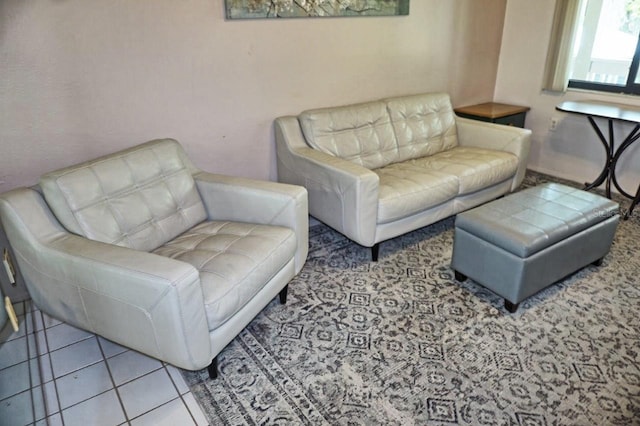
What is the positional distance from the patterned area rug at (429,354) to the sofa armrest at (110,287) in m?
0.33

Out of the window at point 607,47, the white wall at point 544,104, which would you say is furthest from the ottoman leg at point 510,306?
the window at point 607,47

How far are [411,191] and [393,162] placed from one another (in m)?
0.62

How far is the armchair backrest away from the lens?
117 inches

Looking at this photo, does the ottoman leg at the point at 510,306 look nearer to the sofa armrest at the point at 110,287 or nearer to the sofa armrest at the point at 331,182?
the sofa armrest at the point at 331,182

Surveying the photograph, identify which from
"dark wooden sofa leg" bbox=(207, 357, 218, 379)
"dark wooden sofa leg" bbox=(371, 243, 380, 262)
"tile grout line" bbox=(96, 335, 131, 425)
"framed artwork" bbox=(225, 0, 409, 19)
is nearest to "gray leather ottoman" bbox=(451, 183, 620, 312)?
"dark wooden sofa leg" bbox=(371, 243, 380, 262)

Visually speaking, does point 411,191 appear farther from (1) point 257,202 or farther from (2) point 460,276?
(1) point 257,202

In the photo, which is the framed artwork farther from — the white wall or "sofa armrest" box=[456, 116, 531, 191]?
the white wall

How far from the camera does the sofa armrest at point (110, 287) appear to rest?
1.58 meters

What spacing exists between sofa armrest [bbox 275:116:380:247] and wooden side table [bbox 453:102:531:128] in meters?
1.81

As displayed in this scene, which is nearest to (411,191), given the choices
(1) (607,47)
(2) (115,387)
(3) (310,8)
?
(3) (310,8)

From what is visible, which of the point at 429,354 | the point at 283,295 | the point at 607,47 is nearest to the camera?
the point at 429,354

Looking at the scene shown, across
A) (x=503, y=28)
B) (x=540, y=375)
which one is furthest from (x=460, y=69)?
(x=540, y=375)

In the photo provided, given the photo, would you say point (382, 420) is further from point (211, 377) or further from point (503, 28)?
point (503, 28)

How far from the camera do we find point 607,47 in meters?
3.64
